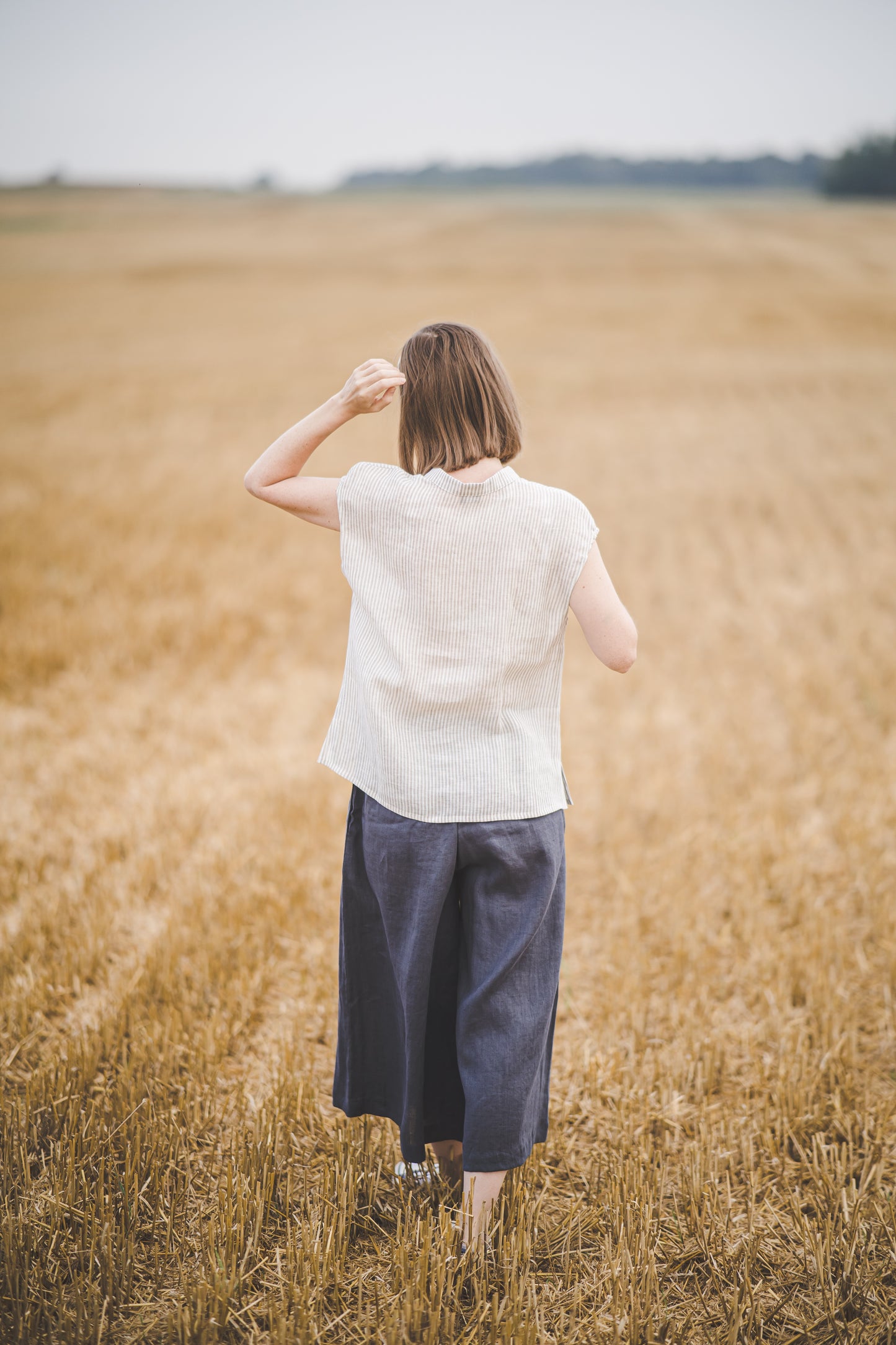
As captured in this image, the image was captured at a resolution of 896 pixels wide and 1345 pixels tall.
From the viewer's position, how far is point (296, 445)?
1.93m

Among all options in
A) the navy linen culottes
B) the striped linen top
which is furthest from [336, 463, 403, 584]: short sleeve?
the navy linen culottes

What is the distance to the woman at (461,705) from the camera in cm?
179

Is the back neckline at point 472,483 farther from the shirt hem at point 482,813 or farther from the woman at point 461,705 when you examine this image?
the shirt hem at point 482,813

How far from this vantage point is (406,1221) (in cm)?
213

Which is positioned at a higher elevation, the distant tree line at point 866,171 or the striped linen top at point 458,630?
the distant tree line at point 866,171

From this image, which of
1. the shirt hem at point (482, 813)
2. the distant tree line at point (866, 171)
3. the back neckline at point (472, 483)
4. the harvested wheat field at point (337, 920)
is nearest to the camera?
the back neckline at point (472, 483)

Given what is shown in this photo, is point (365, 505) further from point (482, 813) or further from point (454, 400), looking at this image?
point (482, 813)

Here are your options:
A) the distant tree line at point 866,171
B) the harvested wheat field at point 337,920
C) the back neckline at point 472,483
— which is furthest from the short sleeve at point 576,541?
the distant tree line at point 866,171

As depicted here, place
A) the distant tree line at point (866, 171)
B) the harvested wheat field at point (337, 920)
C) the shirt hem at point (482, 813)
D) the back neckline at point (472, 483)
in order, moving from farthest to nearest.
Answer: the distant tree line at point (866, 171)
the harvested wheat field at point (337, 920)
the shirt hem at point (482, 813)
the back neckline at point (472, 483)

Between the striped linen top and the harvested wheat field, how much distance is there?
1012 millimetres

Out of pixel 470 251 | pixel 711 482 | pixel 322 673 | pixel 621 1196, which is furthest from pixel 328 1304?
pixel 470 251

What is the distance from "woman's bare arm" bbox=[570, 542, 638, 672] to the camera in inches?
70.6

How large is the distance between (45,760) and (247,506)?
17.6 ft

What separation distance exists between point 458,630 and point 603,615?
0.29 m
